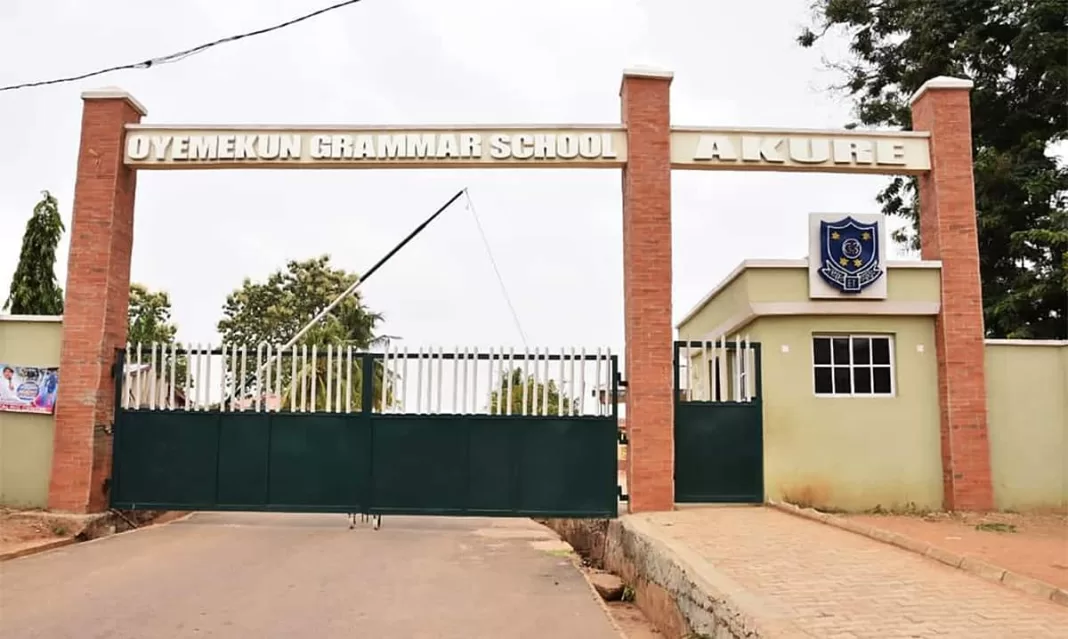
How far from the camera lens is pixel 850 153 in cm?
1163

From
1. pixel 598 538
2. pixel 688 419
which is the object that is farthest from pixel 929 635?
pixel 598 538

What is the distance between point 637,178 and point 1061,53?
12938mm

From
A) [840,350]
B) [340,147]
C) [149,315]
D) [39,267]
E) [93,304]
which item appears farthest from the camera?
[149,315]

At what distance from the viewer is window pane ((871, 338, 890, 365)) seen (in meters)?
11.9

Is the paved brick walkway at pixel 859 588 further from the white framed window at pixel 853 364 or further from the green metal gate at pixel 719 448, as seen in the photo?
→ the white framed window at pixel 853 364

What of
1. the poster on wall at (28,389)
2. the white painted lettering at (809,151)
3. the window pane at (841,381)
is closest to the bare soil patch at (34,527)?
the poster on wall at (28,389)

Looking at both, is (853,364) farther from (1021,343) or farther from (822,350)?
(1021,343)

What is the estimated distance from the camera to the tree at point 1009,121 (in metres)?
18.8

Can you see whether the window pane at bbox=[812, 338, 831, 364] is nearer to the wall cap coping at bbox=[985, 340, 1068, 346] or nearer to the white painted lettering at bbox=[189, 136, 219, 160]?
the wall cap coping at bbox=[985, 340, 1068, 346]

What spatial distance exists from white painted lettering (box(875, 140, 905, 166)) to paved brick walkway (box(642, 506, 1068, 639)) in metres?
5.12

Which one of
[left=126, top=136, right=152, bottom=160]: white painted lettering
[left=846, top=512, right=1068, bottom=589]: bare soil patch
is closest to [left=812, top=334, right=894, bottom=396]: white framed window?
[left=846, top=512, right=1068, bottom=589]: bare soil patch

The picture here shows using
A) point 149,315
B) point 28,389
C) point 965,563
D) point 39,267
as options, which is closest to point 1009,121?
point 965,563

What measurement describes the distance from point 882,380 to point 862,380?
0.26m

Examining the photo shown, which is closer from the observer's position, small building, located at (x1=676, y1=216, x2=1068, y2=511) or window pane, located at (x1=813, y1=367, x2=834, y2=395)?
small building, located at (x1=676, y1=216, x2=1068, y2=511)
